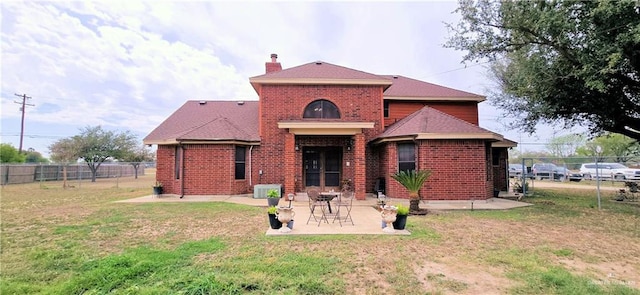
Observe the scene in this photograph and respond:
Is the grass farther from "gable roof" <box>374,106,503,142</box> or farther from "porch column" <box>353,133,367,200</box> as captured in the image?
"porch column" <box>353,133,367,200</box>

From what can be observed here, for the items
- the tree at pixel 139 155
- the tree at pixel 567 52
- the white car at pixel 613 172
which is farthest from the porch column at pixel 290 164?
the tree at pixel 139 155

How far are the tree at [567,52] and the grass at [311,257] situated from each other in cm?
497

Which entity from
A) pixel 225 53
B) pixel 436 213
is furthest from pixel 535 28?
pixel 225 53

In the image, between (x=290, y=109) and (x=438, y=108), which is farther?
(x=438, y=108)

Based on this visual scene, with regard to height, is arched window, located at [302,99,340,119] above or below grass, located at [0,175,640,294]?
above

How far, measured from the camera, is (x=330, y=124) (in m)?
12.3

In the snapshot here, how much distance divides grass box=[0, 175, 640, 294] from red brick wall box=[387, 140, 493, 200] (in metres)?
3.00

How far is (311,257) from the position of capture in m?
4.95

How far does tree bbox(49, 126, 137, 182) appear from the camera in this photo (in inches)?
1093

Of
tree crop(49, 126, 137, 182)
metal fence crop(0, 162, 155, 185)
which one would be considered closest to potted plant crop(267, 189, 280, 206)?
metal fence crop(0, 162, 155, 185)

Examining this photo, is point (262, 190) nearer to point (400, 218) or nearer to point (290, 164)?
point (290, 164)

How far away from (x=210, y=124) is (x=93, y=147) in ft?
70.2

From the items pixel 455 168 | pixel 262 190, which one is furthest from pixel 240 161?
pixel 455 168

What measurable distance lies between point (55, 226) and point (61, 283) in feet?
15.5
